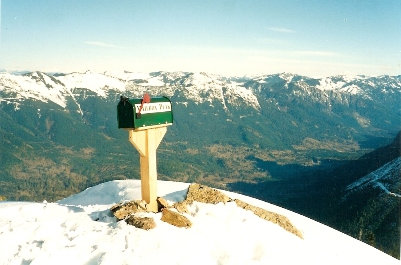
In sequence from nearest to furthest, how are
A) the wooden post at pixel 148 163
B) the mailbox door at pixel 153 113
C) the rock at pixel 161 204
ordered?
the mailbox door at pixel 153 113
the wooden post at pixel 148 163
the rock at pixel 161 204

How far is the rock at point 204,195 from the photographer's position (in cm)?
2039

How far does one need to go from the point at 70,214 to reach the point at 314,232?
12.2 meters

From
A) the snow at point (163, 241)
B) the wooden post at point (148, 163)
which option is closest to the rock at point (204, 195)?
the snow at point (163, 241)

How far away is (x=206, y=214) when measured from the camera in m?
18.2

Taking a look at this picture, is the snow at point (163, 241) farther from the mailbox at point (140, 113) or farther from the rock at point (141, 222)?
the mailbox at point (140, 113)

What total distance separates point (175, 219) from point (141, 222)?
1660 mm

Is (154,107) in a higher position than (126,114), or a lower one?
higher

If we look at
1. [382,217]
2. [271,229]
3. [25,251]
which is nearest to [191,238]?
[271,229]

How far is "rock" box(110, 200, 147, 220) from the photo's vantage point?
54.3 feet

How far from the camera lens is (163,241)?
14.5 metres

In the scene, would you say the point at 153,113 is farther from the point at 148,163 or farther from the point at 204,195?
the point at 204,195

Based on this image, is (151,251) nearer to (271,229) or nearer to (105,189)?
(271,229)

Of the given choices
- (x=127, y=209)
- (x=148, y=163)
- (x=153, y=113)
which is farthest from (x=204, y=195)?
(x=153, y=113)

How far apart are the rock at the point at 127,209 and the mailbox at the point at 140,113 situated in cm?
336
